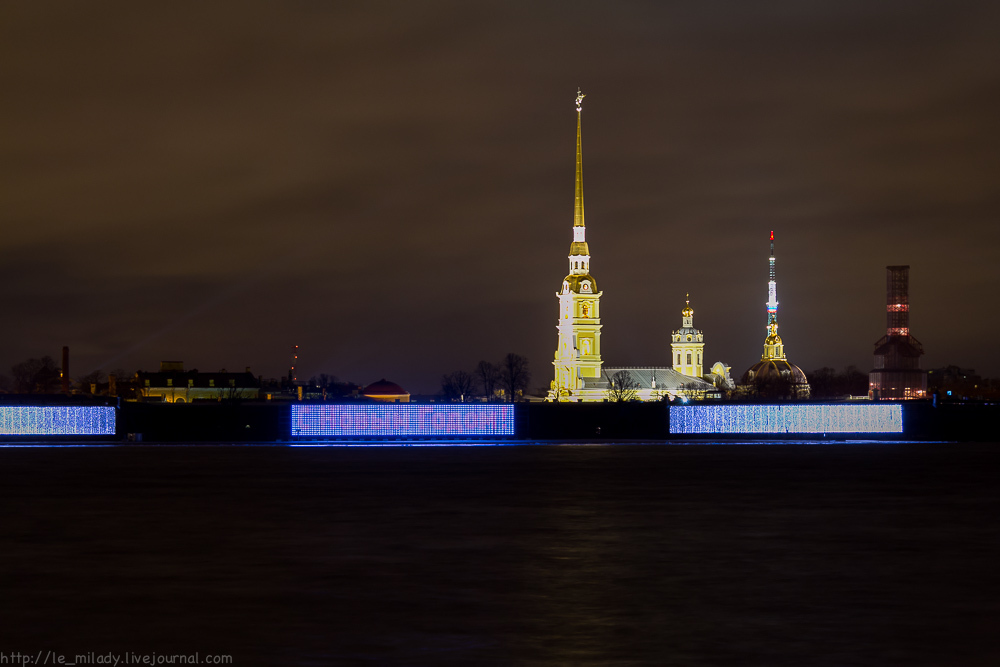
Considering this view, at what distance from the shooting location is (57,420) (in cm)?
8188

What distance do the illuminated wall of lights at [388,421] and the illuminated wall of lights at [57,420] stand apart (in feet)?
43.0

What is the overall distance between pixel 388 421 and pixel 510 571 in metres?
66.8

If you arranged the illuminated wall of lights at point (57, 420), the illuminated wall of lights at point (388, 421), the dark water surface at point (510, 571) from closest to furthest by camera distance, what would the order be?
the dark water surface at point (510, 571), the illuminated wall of lights at point (57, 420), the illuminated wall of lights at point (388, 421)

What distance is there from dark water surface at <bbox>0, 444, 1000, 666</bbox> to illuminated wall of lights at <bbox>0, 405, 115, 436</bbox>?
48.3 meters

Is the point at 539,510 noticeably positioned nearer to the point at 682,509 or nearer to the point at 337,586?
the point at 682,509

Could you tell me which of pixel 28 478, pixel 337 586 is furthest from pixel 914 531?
pixel 28 478

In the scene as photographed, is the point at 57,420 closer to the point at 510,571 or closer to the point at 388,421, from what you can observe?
the point at 388,421

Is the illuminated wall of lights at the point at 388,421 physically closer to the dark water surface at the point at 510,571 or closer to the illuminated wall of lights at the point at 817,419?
the illuminated wall of lights at the point at 817,419

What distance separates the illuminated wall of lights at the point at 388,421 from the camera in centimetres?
8369

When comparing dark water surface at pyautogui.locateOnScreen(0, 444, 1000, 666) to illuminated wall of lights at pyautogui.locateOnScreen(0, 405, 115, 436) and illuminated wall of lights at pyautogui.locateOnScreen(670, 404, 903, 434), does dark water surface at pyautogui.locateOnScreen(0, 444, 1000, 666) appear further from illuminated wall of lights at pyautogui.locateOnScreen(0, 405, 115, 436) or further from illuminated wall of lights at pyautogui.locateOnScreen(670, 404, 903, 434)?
illuminated wall of lights at pyautogui.locateOnScreen(0, 405, 115, 436)

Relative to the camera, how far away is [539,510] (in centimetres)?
2712

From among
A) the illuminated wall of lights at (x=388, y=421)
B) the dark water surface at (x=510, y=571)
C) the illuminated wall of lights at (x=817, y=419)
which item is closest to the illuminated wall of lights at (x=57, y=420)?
the illuminated wall of lights at (x=388, y=421)

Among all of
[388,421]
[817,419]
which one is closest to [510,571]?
[388,421]

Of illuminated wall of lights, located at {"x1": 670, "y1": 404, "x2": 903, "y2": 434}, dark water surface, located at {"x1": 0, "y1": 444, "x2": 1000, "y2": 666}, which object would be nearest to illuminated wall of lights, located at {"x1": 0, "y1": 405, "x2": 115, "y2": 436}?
illuminated wall of lights, located at {"x1": 670, "y1": 404, "x2": 903, "y2": 434}
